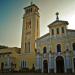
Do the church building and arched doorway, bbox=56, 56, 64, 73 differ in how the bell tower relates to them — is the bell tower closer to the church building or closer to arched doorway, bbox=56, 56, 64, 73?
the church building

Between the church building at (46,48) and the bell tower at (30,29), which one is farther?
the bell tower at (30,29)

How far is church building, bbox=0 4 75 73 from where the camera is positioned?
31031mm

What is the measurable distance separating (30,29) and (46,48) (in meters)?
8.07

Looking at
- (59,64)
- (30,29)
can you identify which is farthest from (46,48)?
(30,29)

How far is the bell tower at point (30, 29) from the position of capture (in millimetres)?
38188

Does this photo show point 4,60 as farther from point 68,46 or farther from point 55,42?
point 68,46

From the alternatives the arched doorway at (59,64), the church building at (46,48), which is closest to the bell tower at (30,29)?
the church building at (46,48)

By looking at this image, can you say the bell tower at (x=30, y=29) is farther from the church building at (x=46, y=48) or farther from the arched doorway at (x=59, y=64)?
the arched doorway at (x=59, y=64)

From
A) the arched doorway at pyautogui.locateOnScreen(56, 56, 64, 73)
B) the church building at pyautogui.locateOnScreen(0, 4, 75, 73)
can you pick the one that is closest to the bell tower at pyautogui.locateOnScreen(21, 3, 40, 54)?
the church building at pyautogui.locateOnScreen(0, 4, 75, 73)

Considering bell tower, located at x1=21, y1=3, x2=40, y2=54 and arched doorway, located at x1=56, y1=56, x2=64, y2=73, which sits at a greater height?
bell tower, located at x1=21, y1=3, x2=40, y2=54

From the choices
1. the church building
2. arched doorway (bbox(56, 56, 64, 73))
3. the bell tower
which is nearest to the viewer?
the church building

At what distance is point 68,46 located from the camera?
3095 centimetres

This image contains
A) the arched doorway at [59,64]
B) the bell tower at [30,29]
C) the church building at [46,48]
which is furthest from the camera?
the bell tower at [30,29]

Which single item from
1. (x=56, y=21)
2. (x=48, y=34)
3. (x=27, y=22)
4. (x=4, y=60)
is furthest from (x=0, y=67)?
(x=56, y=21)
